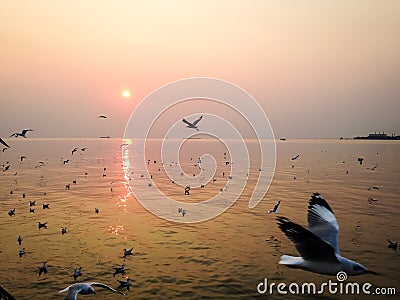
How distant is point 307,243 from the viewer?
25.3 feet

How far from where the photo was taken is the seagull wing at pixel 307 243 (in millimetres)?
7297

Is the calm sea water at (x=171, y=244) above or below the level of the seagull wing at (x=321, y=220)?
below

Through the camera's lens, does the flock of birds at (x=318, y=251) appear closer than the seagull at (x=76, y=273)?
Yes

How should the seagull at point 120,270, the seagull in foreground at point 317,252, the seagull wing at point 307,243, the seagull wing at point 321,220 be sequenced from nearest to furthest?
the seagull wing at point 307,243 < the seagull in foreground at point 317,252 < the seagull wing at point 321,220 < the seagull at point 120,270

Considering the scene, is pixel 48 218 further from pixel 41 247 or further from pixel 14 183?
pixel 14 183

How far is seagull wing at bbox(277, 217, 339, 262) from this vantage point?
7.30 meters

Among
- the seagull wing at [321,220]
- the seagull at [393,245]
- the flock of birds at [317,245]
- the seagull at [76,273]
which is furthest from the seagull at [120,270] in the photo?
the seagull at [393,245]

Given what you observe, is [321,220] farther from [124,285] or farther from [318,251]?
[124,285]

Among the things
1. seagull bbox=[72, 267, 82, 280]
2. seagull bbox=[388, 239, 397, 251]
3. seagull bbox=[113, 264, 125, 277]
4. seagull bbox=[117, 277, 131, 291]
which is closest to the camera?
seagull bbox=[117, 277, 131, 291]

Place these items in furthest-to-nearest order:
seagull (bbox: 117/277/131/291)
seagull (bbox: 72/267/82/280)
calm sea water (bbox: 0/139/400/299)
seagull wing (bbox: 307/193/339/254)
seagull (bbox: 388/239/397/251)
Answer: seagull (bbox: 388/239/397/251) → seagull (bbox: 72/267/82/280) → calm sea water (bbox: 0/139/400/299) → seagull (bbox: 117/277/131/291) → seagull wing (bbox: 307/193/339/254)

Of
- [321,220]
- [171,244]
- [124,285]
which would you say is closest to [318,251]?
[321,220]

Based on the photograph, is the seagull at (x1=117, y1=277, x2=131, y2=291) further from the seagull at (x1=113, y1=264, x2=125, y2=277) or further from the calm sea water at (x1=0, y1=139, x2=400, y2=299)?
the seagull at (x1=113, y1=264, x2=125, y2=277)

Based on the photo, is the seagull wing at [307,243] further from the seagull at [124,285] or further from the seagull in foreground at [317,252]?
the seagull at [124,285]

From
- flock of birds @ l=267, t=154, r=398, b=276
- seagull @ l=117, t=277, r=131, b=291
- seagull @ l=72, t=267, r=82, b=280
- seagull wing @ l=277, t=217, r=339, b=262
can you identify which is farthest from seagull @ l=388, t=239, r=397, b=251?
seagull @ l=72, t=267, r=82, b=280
